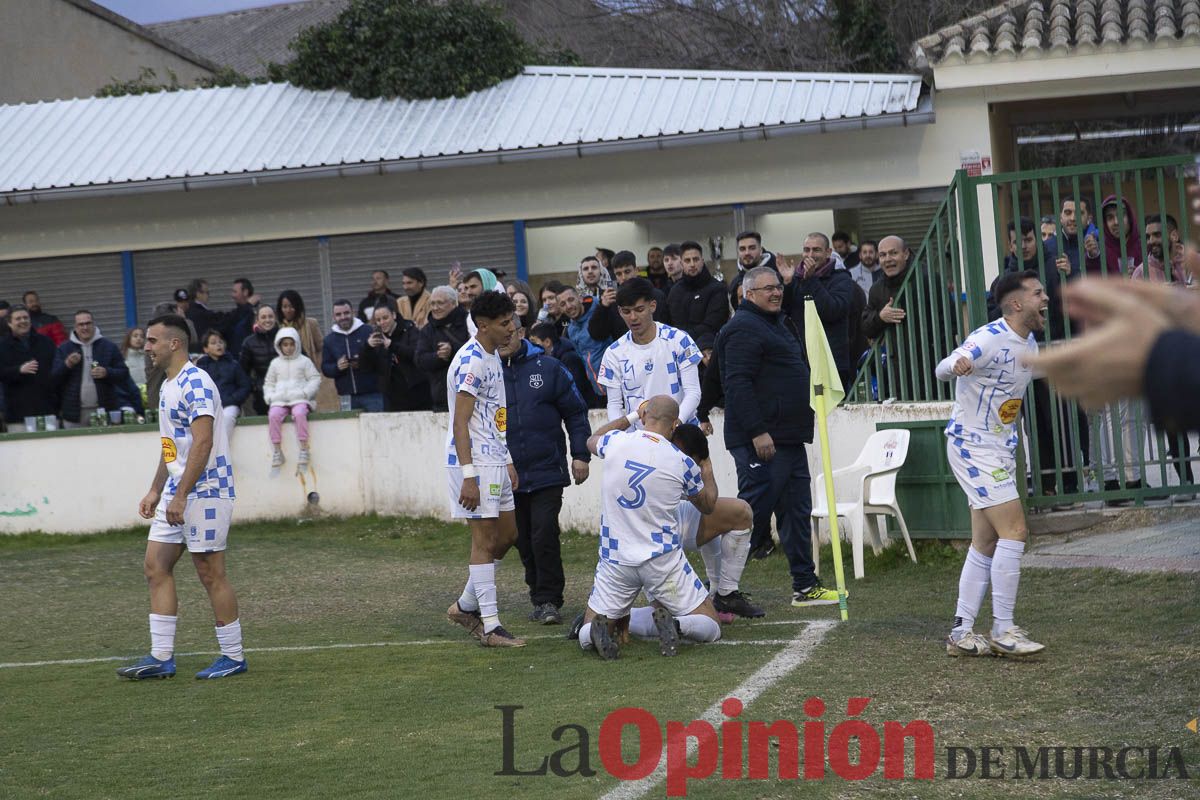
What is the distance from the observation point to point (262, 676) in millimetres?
8305

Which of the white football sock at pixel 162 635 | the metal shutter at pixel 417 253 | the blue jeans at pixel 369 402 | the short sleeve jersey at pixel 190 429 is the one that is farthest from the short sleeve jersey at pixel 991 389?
the metal shutter at pixel 417 253

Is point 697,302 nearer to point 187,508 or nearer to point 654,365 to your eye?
point 654,365

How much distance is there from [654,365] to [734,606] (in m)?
1.66

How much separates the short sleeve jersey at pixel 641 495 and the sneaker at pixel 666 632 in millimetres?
386

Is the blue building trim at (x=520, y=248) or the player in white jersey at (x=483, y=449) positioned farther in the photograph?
the blue building trim at (x=520, y=248)

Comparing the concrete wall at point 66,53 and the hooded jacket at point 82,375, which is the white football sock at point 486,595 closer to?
the hooded jacket at point 82,375

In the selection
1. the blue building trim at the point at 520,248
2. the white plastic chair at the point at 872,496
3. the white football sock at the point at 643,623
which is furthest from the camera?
the blue building trim at the point at 520,248

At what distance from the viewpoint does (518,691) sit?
748 centimetres

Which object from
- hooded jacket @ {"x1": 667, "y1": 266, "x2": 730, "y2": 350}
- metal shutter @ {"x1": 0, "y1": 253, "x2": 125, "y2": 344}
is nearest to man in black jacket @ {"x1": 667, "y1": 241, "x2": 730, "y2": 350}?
hooded jacket @ {"x1": 667, "y1": 266, "x2": 730, "y2": 350}

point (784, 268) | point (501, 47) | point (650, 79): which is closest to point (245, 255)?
point (501, 47)

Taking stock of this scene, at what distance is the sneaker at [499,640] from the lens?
8.73 meters

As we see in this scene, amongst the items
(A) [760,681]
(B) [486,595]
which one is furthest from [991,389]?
(B) [486,595]

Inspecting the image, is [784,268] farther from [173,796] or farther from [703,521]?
[173,796]

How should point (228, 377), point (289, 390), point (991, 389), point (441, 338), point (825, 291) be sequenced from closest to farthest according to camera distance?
point (991, 389) < point (825, 291) < point (441, 338) < point (289, 390) < point (228, 377)
